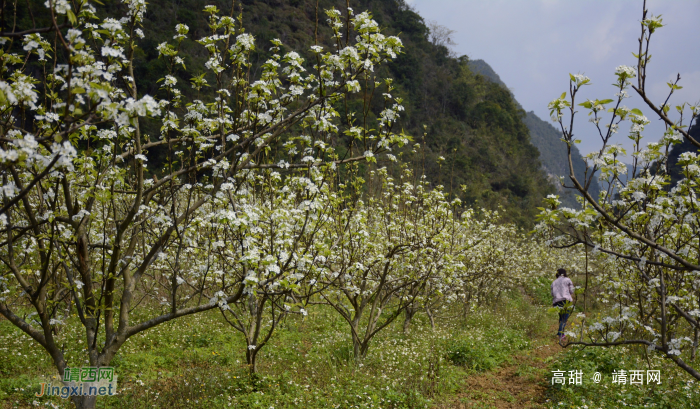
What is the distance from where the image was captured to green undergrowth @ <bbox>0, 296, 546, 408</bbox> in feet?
17.8

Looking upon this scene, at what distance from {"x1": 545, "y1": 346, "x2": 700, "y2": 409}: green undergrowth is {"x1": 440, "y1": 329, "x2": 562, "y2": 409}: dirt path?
1.01 ft

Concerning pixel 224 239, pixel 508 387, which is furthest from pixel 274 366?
pixel 508 387

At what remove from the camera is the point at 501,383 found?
24.5ft

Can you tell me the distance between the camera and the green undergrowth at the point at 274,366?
17.8 ft

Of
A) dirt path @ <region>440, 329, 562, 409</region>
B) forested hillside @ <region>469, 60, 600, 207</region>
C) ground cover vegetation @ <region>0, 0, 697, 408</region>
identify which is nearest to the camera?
ground cover vegetation @ <region>0, 0, 697, 408</region>

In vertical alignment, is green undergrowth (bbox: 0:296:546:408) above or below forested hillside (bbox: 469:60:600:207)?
below

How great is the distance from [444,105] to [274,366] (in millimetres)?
50092

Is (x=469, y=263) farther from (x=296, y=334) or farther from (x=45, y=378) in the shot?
(x=45, y=378)

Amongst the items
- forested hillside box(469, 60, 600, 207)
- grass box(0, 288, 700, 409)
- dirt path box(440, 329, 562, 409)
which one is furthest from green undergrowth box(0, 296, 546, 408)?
forested hillside box(469, 60, 600, 207)

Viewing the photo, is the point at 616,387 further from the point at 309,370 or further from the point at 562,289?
the point at 309,370

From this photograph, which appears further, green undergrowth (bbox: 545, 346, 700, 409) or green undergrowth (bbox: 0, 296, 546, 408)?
green undergrowth (bbox: 545, 346, 700, 409)

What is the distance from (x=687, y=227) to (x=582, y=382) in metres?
3.10

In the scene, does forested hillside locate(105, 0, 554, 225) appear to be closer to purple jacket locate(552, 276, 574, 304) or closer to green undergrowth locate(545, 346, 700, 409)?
purple jacket locate(552, 276, 574, 304)

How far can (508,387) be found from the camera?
727cm
